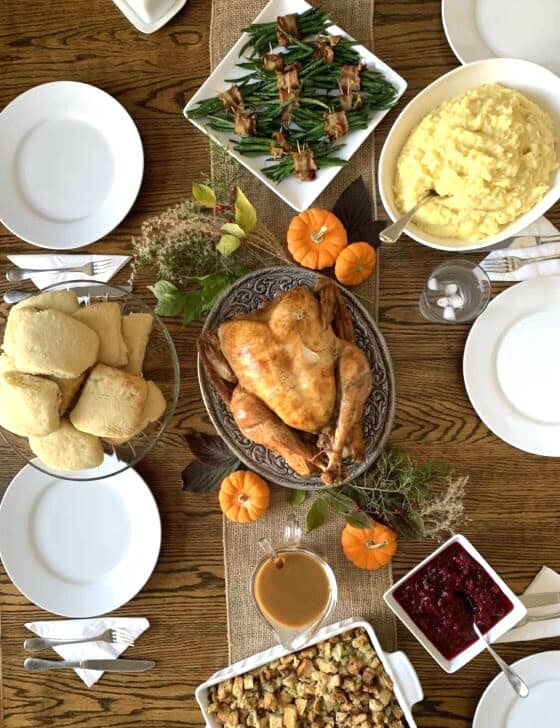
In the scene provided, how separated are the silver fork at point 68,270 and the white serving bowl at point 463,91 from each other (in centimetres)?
77

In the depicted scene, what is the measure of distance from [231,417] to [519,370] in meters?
0.79

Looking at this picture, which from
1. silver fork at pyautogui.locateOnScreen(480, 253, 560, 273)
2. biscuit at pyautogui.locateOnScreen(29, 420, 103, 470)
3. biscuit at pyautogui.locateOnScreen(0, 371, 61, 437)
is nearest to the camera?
biscuit at pyautogui.locateOnScreen(0, 371, 61, 437)

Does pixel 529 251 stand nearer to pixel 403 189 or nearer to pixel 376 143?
pixel 403 189

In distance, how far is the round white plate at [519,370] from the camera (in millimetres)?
1782

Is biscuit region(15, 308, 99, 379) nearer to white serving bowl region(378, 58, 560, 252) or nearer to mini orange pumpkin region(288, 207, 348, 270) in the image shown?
mini orange pumpkin region(288, 207, 348, 270)

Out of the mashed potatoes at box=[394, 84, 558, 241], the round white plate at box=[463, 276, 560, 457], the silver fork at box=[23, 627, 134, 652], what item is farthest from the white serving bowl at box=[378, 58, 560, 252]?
the silver fork at box=[23, 627, 134, 652]

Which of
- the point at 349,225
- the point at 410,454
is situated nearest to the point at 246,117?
the point at 349,225

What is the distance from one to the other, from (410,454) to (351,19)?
1205 mm

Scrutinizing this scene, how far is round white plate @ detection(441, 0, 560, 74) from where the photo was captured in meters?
1.74

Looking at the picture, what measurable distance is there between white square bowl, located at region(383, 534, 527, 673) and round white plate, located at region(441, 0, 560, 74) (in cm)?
128

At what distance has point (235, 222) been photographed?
1745 mm

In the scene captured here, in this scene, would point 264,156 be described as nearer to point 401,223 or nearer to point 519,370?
point 401,223

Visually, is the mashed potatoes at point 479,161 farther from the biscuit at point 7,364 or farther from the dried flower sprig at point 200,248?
Result: the biscuit at point 7,364

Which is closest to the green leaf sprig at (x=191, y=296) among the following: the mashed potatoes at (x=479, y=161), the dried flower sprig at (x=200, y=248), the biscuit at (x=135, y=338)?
A: the dried flower sprig at (x=200, y=248)
